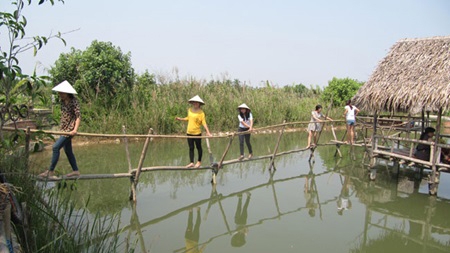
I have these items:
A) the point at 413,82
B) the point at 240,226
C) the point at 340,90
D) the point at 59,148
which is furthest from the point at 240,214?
the point at 340,90

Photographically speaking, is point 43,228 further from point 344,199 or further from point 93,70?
point 93,70

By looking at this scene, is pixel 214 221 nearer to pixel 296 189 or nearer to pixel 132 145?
pixel 296 189

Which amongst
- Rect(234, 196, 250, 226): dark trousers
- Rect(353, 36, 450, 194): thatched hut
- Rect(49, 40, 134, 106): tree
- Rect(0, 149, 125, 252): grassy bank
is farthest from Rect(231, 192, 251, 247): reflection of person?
Rect(49, 40, 134, 106): tree

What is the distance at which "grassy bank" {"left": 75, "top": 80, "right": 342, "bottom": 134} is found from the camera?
9.93 meters

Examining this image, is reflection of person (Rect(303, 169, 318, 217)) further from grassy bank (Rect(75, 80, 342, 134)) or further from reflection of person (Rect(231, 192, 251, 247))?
grassy bank (Rect(75, 80, 342, 134))

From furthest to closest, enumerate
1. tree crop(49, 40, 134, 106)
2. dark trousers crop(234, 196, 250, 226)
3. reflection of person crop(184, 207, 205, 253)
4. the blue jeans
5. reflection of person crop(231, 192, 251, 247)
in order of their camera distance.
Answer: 1. tree crop(49, 40, 134, 106)
2. dark trousers crop(234, 196, 250, 226)
3. the blue jeans
4. reflection of person crop(231, 192, 251, 247)
5. reflection of person crop(184, 207, 205, 253)

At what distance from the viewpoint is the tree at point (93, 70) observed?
32.2ft

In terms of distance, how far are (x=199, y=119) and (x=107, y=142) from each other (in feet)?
15.7

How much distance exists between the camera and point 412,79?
20.7 ft

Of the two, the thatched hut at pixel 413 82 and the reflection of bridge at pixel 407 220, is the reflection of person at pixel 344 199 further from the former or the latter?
the thatched hut at pixel 413 82

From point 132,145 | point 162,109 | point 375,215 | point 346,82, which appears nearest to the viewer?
point 375,215

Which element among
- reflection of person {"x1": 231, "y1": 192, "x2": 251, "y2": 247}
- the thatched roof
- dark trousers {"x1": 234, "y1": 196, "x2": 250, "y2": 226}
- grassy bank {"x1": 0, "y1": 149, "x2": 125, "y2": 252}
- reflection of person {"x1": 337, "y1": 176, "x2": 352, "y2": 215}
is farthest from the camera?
the thatched roof

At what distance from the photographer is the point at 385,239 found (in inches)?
177

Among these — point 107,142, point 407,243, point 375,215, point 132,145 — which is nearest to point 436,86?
point 375,215
